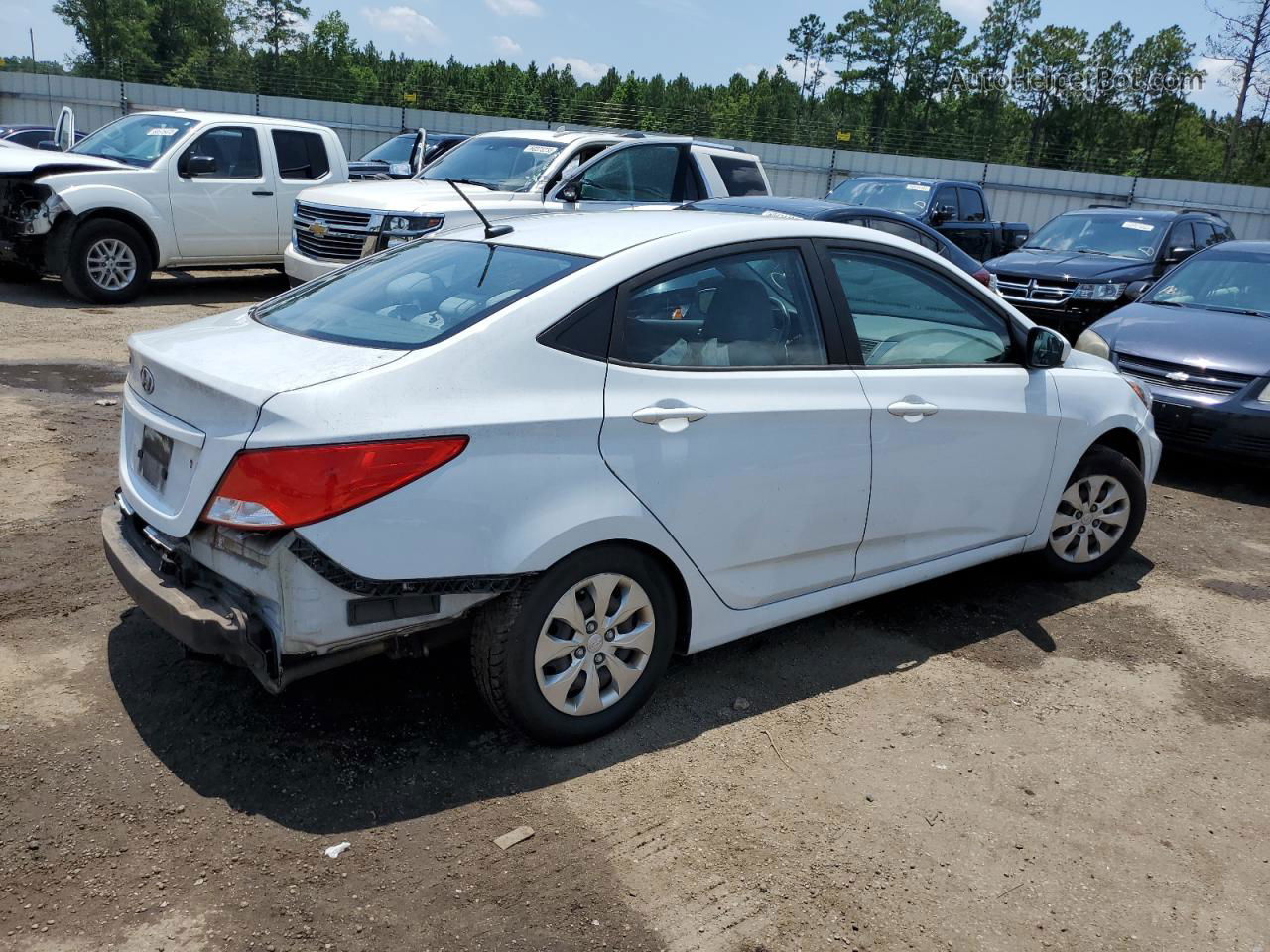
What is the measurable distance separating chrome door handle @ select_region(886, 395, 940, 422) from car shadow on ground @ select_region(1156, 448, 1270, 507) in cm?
419

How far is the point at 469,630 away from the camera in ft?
10.5

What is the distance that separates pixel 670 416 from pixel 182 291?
10804mm

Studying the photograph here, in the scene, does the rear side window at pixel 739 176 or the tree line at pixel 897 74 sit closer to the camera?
the rear side window at pixel 739 176

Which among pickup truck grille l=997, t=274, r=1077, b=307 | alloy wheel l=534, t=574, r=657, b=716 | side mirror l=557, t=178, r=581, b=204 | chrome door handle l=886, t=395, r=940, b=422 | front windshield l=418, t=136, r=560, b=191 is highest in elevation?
front windshield l=418, t=136, r=560, b=191

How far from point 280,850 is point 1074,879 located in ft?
7.24

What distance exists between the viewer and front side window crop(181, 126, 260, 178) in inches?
453

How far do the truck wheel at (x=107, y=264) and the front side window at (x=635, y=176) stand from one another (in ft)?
15.9

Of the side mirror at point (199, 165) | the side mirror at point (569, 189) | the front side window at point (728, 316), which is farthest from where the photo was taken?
the side mirror at point (199, 165)

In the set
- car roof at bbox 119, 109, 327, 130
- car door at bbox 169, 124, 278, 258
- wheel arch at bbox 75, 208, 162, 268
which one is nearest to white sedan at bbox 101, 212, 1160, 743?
wheel arch at bbox 75, 208, 162, 268


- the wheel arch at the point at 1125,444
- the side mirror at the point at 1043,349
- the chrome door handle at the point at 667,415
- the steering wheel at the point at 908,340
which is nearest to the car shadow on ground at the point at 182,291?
the steering wheel at the point at 908,340

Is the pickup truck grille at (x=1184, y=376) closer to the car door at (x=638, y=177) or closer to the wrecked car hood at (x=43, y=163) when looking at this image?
the car door at (x=638, y=177)

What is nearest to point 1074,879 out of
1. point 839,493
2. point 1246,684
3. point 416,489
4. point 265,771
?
point 839,493

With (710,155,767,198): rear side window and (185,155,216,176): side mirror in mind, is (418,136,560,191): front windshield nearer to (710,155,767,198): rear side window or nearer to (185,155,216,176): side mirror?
(710,155,767,198): rear side window

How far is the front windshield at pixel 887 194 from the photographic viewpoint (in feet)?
46.7
